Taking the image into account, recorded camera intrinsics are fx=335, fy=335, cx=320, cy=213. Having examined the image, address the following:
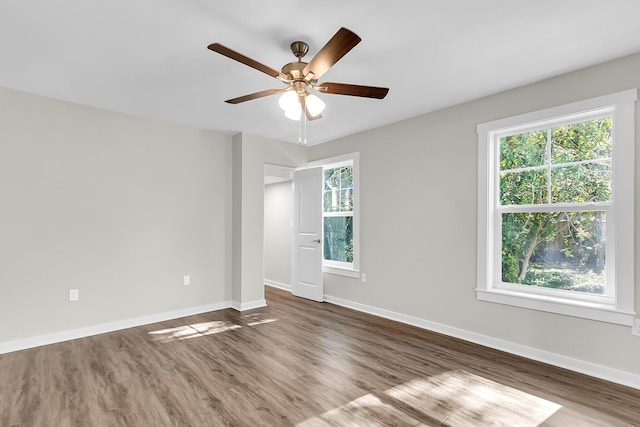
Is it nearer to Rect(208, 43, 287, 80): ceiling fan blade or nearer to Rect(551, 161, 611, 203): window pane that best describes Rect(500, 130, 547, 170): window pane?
Rect(551, 161, 611, 203): window pane

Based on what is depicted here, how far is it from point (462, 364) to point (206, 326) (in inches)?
109

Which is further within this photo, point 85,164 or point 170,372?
point 85,164

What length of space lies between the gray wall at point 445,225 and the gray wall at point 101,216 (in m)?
2.03

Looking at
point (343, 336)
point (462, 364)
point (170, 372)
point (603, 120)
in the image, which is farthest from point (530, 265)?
point (170, 372)

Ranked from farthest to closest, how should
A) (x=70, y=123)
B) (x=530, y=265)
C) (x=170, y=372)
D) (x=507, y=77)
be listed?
(x=70, y=123) → (x=530, y=265) → (x=507, y=77) → (x=170, y=372)

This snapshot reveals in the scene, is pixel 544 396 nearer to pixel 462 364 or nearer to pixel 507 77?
pixel 462 364

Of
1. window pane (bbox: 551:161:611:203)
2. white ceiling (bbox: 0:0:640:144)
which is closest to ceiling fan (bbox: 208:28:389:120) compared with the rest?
white ceiling (bbox: 0:0:640:144)

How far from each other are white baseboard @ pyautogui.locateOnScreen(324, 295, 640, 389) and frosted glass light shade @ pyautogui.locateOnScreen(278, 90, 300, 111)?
9.37 ft

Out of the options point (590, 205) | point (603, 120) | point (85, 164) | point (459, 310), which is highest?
point (603, 120)

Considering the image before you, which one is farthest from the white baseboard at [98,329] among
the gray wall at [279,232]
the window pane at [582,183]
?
the window pane at [582,183]

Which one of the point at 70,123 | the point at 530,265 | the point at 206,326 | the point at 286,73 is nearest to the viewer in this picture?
the point at 286,73

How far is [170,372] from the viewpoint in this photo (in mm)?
2746

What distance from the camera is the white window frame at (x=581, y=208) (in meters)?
Result: 2.55

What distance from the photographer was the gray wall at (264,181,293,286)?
20.3 feet
